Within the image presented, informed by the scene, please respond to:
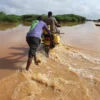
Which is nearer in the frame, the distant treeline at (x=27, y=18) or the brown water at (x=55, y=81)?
the brown water at (x=55, y=81)

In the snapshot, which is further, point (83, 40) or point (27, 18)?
point (27, 18)

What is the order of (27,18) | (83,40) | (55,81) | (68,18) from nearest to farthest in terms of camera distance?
(55,81)
(83,40)
(27,18)
(68,18)

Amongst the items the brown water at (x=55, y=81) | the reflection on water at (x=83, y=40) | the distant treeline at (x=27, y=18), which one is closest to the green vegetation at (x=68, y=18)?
the distant treeline at (x=27, y=18)

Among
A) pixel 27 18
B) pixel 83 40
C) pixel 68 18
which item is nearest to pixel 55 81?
pixel 83 40

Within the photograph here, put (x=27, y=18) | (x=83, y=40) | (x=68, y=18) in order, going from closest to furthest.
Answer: (x=83, y=40)
(x=27, y=18)
(x=68, y=18)

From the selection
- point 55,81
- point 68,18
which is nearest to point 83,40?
point 55,81

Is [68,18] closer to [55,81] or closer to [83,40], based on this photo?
[83,40]

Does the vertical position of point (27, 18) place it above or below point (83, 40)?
below

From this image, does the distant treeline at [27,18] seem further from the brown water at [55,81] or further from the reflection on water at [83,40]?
the brown water at [55,81]

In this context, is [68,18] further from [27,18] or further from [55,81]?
[55,81]

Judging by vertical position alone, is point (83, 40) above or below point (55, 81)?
below

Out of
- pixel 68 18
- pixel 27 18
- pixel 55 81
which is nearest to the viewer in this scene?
pixel 55 81

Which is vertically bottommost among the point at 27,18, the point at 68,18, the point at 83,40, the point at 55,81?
the point at 68,18

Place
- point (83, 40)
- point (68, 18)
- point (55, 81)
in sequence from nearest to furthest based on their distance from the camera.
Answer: point (55, 81) → point (83, 40) → point (68, 18)
